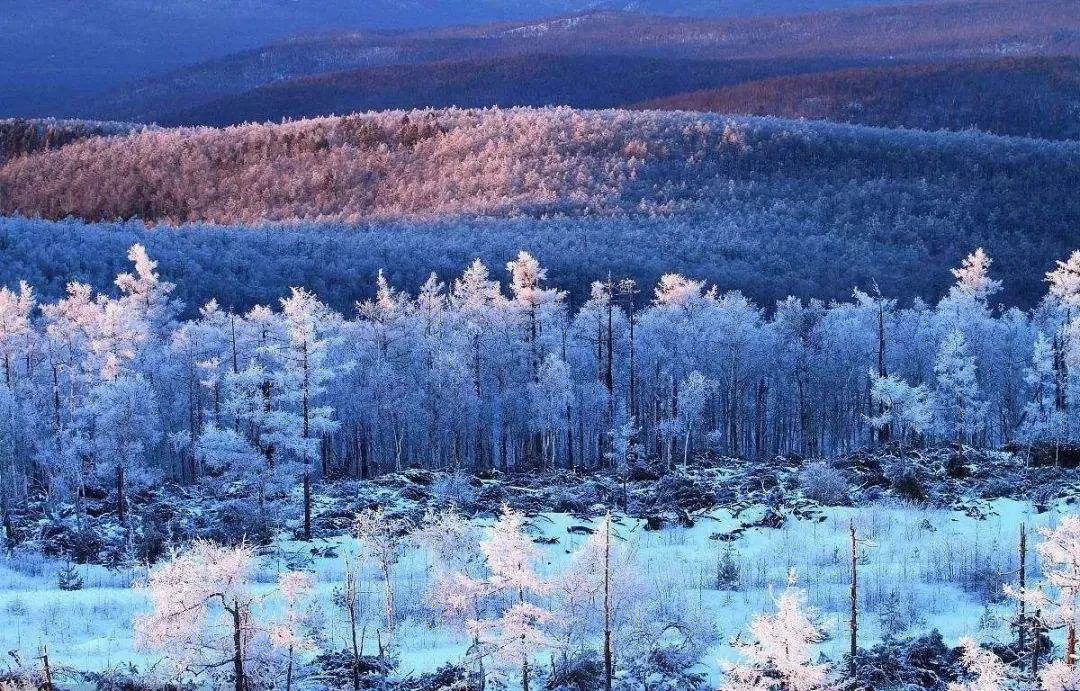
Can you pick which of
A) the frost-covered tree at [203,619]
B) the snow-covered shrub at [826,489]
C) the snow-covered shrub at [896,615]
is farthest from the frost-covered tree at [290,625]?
the snow-covered shrub at [826,489]

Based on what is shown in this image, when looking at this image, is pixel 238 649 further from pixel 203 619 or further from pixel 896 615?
pixel 896 615

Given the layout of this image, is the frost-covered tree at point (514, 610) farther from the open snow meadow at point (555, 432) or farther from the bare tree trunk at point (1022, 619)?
the bare tree trunk at point (1022, 619)

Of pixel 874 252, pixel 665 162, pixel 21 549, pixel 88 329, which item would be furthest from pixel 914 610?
pixel 665 162

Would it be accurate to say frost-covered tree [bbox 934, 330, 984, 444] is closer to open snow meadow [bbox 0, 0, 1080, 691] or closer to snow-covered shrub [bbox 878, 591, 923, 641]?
open snow meadow [bbox 0, 0, 1080, 691]

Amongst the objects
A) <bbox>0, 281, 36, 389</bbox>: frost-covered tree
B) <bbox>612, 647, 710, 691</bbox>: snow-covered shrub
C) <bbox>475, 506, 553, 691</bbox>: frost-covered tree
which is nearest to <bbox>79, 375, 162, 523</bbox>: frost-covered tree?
<bbox>0, 281, 36, 389</bbox>: frost-covered tree

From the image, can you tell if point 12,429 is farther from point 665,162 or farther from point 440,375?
point 665,162

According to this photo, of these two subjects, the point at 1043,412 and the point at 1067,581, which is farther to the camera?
the point at 1043,412

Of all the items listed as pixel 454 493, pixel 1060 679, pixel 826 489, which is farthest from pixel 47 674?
pixel 826 489
